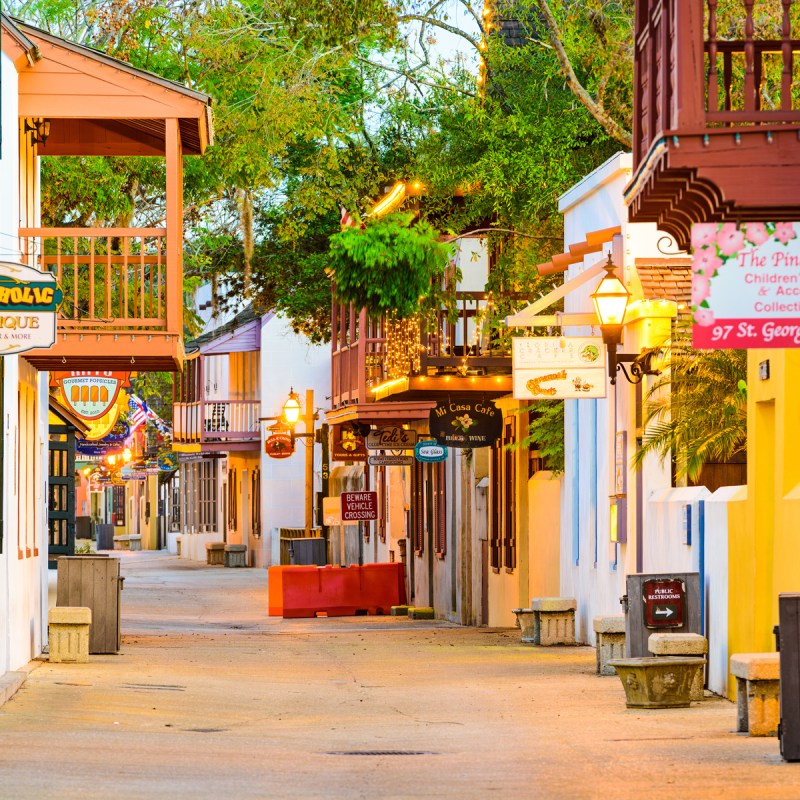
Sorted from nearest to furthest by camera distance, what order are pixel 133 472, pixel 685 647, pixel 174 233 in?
pixel 685 647 → pixel 174 233 → pixel 133 472

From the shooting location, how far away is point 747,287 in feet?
31.5

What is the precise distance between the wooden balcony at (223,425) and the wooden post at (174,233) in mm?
34852

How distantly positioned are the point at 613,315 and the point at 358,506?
707 inches

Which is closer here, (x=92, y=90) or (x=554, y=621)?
(x=92, y=90)

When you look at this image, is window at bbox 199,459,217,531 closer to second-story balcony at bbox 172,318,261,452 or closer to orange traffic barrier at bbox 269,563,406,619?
second-story balcony at bbox 172,318,261,452

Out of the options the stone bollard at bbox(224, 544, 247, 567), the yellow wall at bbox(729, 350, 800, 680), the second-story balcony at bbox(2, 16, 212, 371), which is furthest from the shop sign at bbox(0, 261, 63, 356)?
the stone bollard at bbox(224, 544, 247, 567)

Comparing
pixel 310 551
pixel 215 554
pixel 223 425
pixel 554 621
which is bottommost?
pixel 215 554

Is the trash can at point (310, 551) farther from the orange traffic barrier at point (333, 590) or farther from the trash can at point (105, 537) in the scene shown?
the trash can at point (105, 537)

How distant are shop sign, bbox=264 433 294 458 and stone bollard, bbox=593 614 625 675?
83.8 feet

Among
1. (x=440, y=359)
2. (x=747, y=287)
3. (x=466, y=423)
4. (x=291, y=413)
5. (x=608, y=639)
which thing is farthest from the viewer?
(x=291, y=413)

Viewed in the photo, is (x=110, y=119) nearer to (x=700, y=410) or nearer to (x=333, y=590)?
(x=700, y=410)

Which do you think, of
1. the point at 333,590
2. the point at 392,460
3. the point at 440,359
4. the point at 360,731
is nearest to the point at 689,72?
the point at 360,731

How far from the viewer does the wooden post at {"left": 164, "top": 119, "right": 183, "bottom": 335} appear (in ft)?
58.0

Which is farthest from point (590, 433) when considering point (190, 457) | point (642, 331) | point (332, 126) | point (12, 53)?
point (190, 457)
